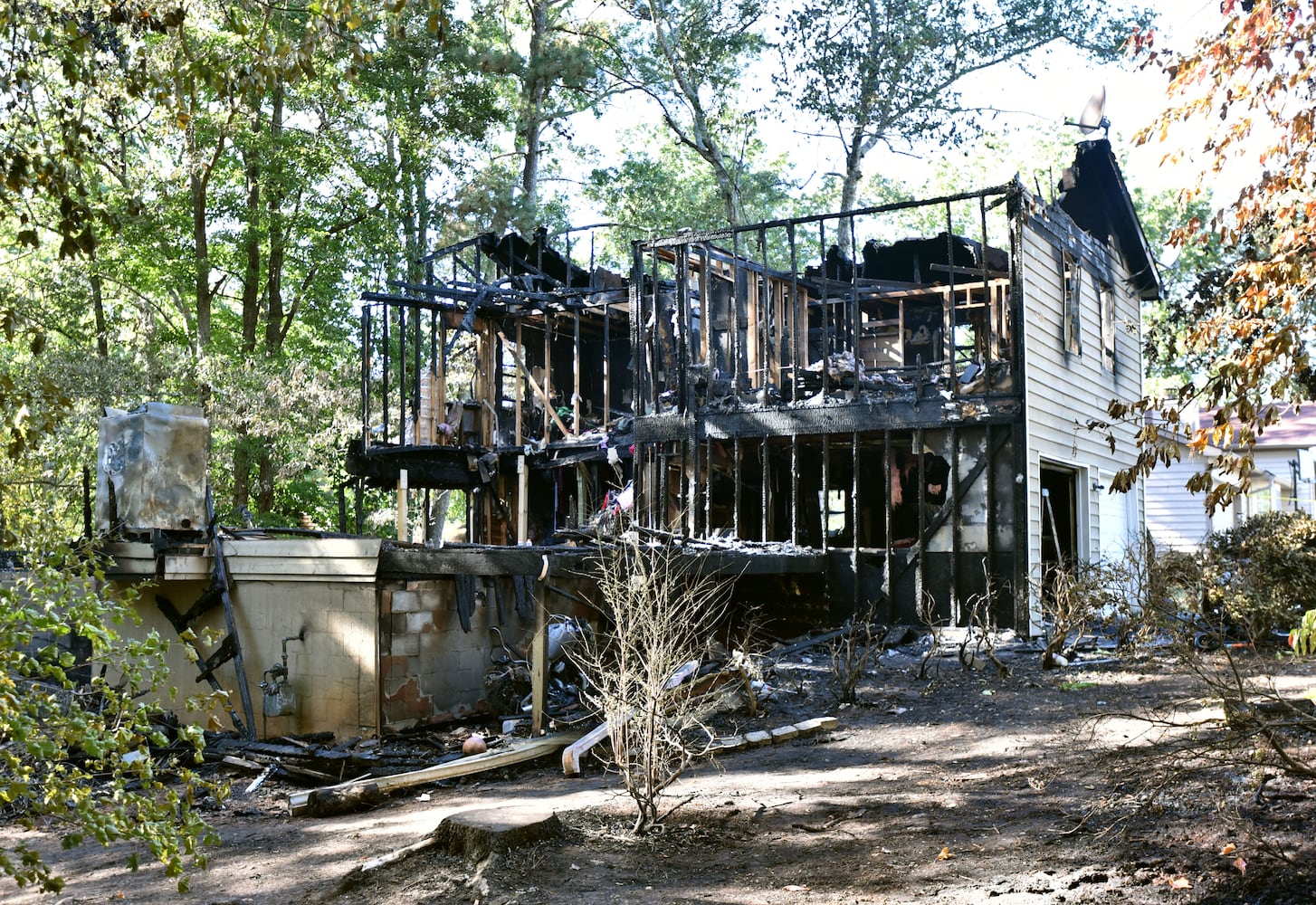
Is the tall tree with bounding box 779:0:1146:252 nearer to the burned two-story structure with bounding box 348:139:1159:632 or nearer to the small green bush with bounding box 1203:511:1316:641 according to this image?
the burned two-story structure with bounding box 348:139:1159:632

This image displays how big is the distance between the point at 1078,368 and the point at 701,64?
47.6ft

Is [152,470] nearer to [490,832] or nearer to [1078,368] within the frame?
[490,832]

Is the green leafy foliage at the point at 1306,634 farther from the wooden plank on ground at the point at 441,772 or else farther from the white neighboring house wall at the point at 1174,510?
the white neighboring house wall at the point at 1174,510

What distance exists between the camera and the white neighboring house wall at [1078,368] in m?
15.8

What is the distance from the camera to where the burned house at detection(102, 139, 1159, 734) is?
12.0 metres

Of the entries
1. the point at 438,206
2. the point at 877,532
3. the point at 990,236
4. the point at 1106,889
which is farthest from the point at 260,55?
the point at 990,236

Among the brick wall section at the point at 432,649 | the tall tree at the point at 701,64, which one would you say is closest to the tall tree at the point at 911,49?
the tall tree at the point at 701,64

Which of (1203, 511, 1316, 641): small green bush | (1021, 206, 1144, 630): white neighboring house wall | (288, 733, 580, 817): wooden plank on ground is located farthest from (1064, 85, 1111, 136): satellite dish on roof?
(288, 733, 580, 817): wooden plank on ground

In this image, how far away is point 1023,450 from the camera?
15227 millimetres

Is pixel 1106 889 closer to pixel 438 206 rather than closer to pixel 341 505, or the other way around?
Answer: pixel 341 505

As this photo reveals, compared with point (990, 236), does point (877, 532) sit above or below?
below

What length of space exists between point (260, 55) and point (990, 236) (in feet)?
129

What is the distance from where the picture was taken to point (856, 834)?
6.77 m

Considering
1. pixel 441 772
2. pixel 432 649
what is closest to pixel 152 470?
pixel 432 649
